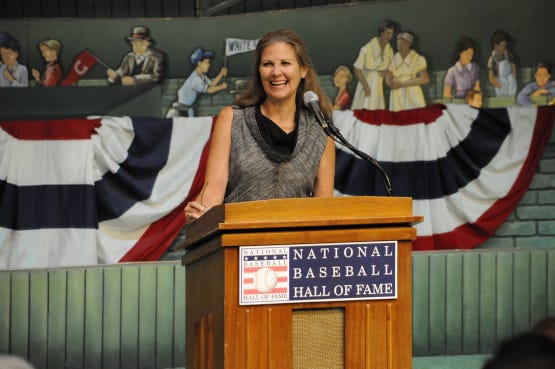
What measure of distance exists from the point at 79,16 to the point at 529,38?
3494mm

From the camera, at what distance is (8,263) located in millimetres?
7391

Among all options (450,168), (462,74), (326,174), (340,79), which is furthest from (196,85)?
(326,174)

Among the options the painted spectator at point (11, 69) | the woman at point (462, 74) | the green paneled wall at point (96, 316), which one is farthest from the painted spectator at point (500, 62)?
the painted spectator at point (11, 69)

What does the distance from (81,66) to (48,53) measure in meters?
0.26

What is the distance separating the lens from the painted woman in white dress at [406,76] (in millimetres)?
8570

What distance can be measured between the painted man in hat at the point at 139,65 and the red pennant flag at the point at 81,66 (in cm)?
15

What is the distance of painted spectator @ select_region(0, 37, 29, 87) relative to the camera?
8.68 metres

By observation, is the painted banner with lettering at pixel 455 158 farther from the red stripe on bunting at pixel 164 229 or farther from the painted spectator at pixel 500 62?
the red stripe on bunting at pixel 164 229

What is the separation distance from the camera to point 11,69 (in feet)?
28.6

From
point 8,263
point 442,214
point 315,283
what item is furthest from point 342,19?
point 315,283

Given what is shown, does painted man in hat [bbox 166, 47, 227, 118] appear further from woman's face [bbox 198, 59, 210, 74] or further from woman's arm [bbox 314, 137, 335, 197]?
woman's arm [bbox 314, 137, 335, 197]

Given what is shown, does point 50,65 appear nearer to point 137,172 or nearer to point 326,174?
point 137,172

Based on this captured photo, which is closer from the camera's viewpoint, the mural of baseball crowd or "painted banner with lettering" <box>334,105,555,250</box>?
"painted banner with lettering" <box>334,105,555,250</box>

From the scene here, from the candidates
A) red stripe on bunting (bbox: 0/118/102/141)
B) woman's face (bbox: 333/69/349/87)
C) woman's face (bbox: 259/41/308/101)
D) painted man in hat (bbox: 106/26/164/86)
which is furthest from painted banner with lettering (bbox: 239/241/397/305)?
painted man in hat (bbox: 106/26/164/86)
